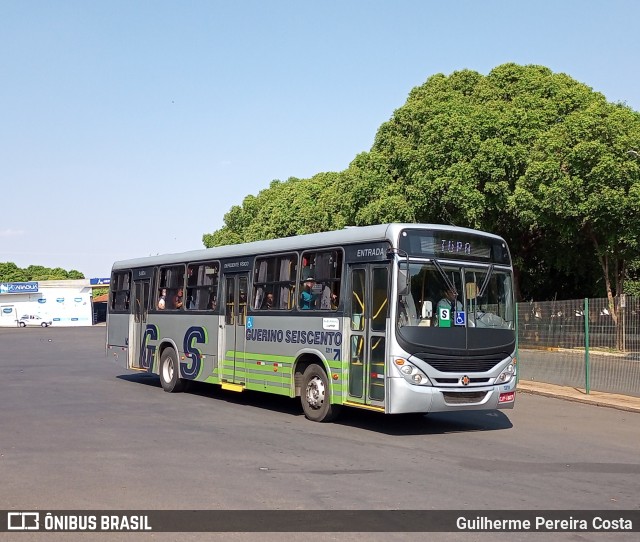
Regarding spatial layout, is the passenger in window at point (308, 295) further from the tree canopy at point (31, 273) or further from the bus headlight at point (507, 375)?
the tree canopy at point (31, 273)

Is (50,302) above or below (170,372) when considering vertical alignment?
above

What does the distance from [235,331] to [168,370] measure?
3.49 m

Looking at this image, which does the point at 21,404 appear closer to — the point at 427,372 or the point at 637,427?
the point at 427,372

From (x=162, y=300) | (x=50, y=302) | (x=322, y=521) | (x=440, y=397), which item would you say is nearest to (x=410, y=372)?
(x=440, y=397)

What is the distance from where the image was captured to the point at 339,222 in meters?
39.2

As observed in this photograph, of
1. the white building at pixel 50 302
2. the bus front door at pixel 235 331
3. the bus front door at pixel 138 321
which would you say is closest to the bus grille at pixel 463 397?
the bus front door at pixel 235 331

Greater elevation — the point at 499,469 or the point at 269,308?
the point at 269,308

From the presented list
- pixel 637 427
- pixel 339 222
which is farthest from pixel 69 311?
pixel 637 427

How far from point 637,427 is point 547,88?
23833mm

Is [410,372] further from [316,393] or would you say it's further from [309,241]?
[309,241]

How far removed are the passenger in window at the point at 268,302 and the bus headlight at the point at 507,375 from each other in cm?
452

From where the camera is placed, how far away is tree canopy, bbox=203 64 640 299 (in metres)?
29.6

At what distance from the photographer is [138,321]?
20656mm

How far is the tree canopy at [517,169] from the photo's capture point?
97.0ft
